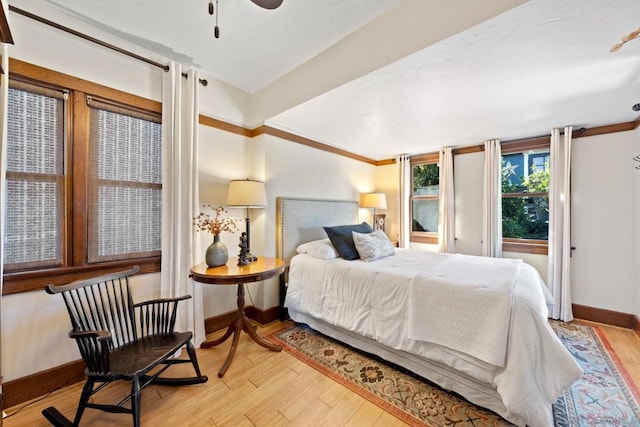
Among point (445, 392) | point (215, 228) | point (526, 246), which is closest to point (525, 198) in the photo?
point (526, 246)

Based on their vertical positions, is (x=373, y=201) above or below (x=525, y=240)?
above

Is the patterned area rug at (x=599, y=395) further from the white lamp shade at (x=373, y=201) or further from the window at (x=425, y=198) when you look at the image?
the white lamp shade at (x=373, y=201)

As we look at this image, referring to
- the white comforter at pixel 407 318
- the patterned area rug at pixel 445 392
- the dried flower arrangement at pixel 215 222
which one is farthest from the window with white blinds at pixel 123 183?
the patterned area rug at pixel 445 392

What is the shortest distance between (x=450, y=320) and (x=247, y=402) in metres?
1.48

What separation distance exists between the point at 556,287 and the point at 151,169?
4.60m

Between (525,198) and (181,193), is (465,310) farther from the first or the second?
(525,198)

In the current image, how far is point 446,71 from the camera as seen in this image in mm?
1858

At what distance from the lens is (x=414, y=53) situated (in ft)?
5.34

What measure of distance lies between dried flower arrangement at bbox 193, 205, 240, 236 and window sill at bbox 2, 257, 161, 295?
53 centimetres

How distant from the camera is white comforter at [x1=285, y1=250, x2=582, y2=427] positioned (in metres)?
1.38

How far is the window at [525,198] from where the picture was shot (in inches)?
130

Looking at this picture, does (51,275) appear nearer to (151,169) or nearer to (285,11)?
(151,169)

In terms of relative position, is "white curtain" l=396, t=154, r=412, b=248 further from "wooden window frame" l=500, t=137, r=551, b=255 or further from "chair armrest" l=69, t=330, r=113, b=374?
"chair armrest" l=69, t=330, r=113, b=374

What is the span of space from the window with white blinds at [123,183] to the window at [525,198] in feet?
14.1
